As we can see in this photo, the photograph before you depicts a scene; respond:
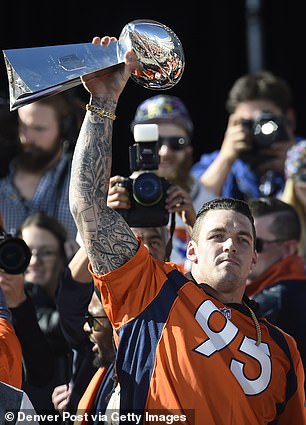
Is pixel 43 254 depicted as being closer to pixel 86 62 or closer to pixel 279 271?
pixel 279 271

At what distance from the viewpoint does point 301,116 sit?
6.89 m

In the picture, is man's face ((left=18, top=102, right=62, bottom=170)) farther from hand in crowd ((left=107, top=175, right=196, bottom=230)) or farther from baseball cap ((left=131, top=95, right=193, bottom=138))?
hand in crowd ((left=107, top=175, right=196, bottom=230))

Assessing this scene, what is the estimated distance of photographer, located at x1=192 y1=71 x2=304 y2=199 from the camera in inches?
194

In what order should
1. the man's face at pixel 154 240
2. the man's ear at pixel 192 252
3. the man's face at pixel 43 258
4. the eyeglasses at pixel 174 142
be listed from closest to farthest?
the man's ear at pixel 192 252
the man's face at pixel 154 240
the man's face at pixel 43 258
the eyeglasses at pixel 174 142

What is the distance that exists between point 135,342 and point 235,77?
3.86 metres

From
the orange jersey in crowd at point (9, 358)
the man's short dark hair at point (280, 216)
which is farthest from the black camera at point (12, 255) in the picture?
the man's short dark hair at point (280, 216)

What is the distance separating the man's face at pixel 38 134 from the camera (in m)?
5.23

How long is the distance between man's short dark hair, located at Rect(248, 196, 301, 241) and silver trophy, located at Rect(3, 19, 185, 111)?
4.54 ft

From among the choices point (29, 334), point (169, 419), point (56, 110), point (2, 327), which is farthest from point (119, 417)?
point (56, 110)

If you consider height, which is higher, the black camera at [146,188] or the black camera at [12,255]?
the black camera at [146,188]

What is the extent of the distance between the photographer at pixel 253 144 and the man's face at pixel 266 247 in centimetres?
54

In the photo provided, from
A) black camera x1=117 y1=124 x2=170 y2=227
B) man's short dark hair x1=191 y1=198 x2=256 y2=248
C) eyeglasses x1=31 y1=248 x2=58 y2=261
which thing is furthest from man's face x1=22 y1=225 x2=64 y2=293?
man's short dark hair x1=191 y1=198 x2=256 y2=248

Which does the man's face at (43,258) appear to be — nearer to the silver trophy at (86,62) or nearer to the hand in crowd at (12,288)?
the hand in crowd at (12,288)

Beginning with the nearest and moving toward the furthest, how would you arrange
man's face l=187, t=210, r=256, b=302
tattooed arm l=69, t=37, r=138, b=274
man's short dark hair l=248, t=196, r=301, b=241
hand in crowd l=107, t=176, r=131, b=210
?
tattooed arm l=69, t=37, r=138, b=274 < man's face l=187, t=210, r=256, b=302 < hand in crowd l=107, t=176, r=131, b=210 < man's short dark hair l=248, t=196, r=301, b=241
